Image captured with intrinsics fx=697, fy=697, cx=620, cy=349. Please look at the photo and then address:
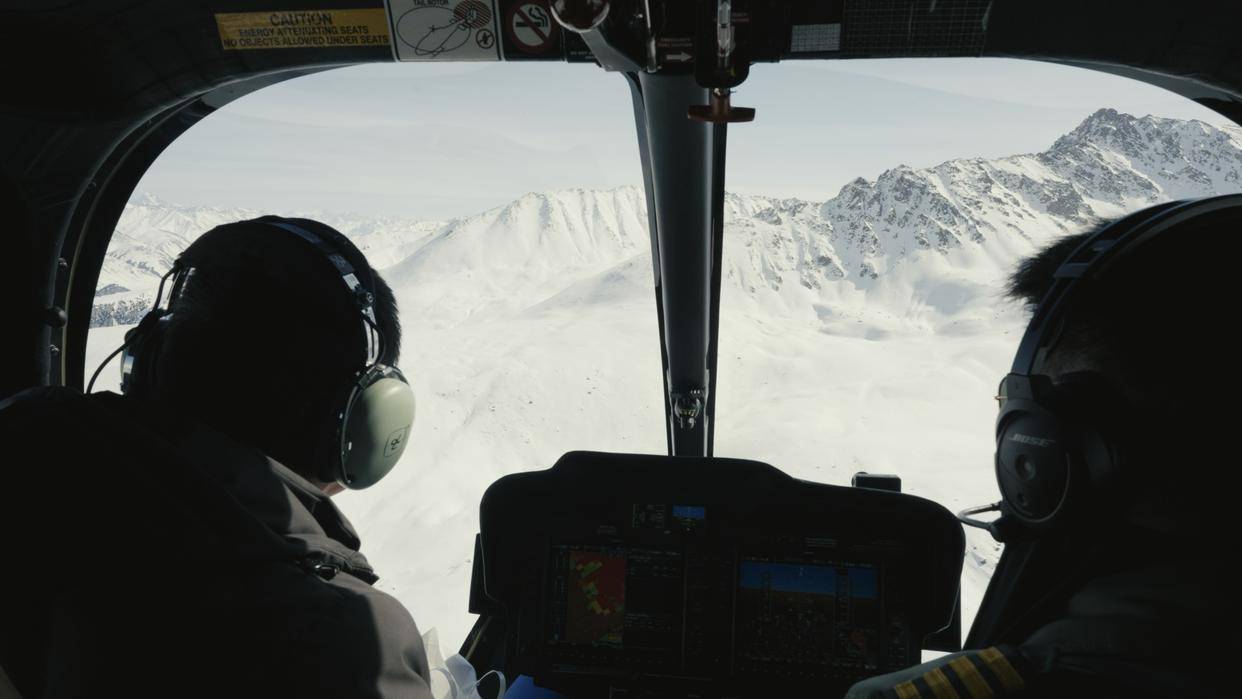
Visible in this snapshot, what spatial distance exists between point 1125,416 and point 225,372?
969 millimetres

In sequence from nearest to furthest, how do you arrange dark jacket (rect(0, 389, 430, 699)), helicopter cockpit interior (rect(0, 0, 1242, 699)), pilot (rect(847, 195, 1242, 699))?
pilot (rect(847, 195, 1242, 699)) → dark jacket (rect(0, 389, 430, 699)) → helicopter cockpit interior (rect(0, 0, 1242, 699))

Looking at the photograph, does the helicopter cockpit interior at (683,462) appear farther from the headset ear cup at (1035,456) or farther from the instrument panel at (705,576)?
the headset ear cup at (1035,456)

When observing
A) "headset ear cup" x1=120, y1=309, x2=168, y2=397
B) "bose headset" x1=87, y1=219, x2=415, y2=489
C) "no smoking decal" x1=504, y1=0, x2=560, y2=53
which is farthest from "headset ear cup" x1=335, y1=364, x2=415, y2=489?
"no smoking decal" x1=504, y1=0, x2=560, y2=53

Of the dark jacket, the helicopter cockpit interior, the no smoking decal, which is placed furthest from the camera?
the no smoking decal

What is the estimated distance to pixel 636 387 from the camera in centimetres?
305

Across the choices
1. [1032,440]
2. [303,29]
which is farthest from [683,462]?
[303,29]

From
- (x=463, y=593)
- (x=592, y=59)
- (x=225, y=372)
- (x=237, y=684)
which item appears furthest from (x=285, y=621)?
(x=463, y=593)

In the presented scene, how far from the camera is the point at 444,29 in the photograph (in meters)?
1.88

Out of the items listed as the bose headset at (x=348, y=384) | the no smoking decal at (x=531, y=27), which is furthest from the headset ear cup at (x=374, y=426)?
the no smoking decal at (x=531, y=27)

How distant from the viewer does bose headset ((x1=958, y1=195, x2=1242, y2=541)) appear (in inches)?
23.4

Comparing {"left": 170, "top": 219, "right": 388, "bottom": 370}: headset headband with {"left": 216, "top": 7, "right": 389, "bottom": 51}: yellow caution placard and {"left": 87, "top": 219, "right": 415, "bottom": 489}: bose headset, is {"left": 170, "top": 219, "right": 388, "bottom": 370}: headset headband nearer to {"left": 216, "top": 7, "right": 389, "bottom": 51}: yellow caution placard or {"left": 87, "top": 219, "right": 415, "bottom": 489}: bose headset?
{"left": 87, "top": 219, "right": 415, "bottom": 489}: bose headset

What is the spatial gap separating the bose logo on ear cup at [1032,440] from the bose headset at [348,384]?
825 millimetres

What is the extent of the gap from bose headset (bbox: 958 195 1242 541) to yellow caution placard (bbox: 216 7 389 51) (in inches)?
70.9

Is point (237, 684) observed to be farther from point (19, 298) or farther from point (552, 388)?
point (552, 388)
